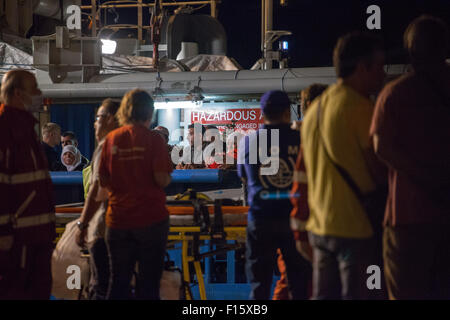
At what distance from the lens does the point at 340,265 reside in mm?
2668

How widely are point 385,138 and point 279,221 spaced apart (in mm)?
1074

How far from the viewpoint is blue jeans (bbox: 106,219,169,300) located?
349 cm

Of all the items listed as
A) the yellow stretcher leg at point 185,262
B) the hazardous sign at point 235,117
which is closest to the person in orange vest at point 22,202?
the yellow stretcher leg at point 185,262

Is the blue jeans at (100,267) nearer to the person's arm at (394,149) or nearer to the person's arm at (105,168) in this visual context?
the person's arm at (105,168)

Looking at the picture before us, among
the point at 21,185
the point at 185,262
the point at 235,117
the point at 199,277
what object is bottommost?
the point at 199,277

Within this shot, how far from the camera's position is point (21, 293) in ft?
10.8

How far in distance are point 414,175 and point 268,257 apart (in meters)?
1.19

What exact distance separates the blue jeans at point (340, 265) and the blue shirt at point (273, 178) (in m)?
0.71

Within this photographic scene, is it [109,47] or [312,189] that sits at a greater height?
[109,47]

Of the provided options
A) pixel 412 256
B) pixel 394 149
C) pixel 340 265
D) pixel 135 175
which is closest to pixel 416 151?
pixel 394 149

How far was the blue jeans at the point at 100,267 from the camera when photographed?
392cm

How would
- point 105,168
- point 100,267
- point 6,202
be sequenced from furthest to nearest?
point 100,267 < point 105,168 < point 6,202

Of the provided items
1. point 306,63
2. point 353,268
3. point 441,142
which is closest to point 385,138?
point 441,142

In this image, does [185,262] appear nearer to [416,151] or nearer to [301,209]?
[301,209]
